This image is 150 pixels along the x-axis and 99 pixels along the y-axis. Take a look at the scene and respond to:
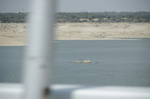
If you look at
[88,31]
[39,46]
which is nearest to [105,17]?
[88,31]

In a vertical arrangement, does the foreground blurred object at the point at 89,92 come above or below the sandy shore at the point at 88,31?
above

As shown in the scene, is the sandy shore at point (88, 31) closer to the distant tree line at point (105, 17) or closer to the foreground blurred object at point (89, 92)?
the distant tree line at point (105, 17)

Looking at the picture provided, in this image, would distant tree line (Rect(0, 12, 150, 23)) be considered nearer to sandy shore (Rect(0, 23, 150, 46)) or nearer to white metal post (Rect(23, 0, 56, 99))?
sandy shore (Rect(0, 23, 150, 46))

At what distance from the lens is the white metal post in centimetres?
106

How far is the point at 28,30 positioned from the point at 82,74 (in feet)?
42.8

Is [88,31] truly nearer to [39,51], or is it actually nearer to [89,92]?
[89,92]

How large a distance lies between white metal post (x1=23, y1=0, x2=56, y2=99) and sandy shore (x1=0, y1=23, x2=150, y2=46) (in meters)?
33.5

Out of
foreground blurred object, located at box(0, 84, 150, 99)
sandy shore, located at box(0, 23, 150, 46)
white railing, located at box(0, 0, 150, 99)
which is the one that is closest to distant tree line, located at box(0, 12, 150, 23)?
sandy shore, located at box(0, 23, 150, 46)

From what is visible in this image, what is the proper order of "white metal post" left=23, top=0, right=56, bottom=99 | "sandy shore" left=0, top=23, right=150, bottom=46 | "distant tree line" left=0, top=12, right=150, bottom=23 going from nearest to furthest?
1. "white metal post" left=23, top=0, right=56, bottom=99
2. "sandy shore" left=0, top=23, right=150, bottom=46
3. "distant tree line" left=0, top=12, right=150, bottom=23

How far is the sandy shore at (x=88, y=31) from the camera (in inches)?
1507

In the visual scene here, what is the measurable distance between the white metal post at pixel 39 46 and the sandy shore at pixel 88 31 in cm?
3351

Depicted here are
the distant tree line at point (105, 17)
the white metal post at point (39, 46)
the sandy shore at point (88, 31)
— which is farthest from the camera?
the distant tree line at point (105, 17)

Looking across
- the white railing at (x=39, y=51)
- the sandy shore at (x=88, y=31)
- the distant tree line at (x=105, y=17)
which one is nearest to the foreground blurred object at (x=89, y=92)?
the white railing at (x=39, y=51)

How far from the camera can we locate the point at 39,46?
107 cm
